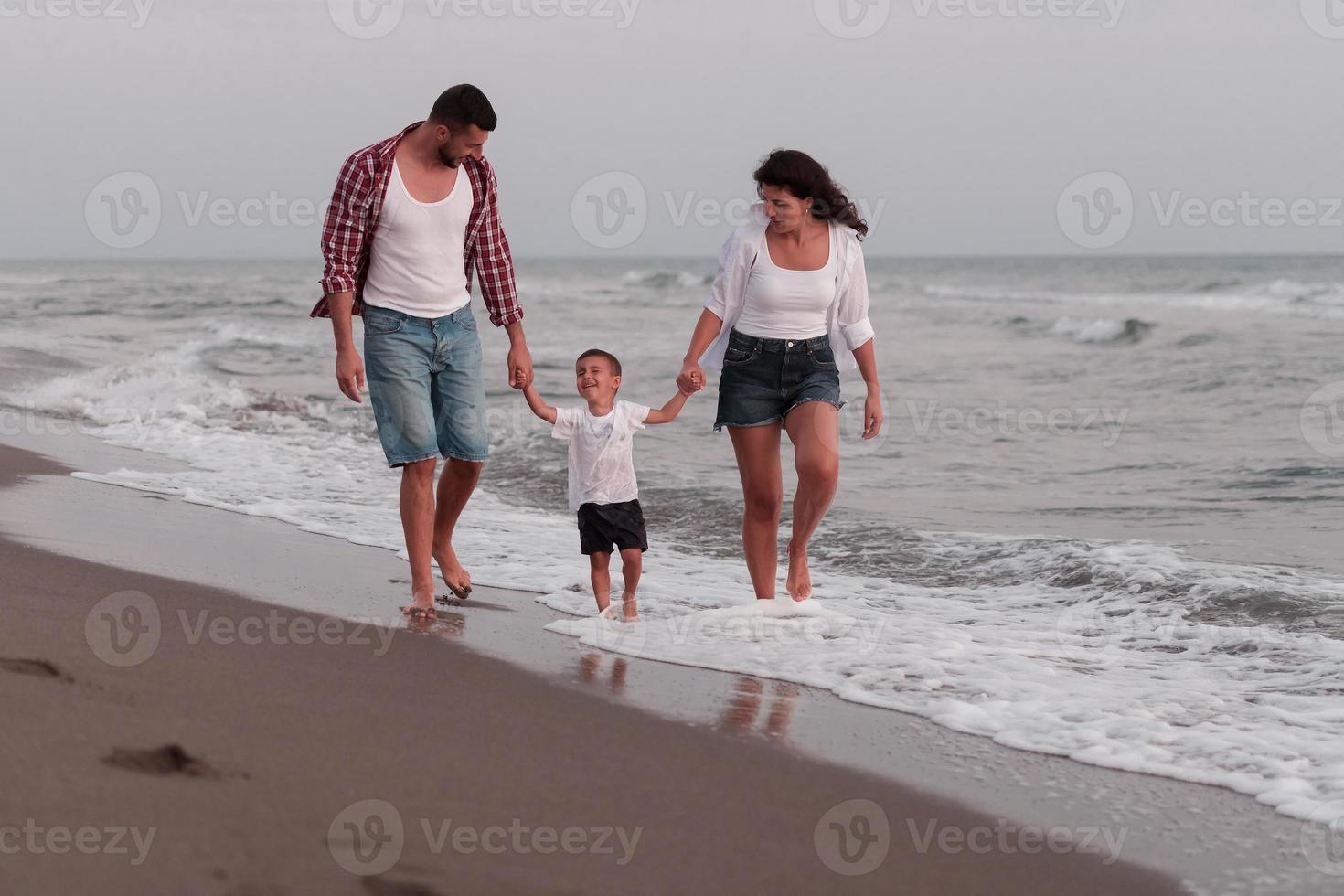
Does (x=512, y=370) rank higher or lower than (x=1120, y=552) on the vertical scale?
higher

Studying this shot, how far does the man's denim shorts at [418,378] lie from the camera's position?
15.3 ft

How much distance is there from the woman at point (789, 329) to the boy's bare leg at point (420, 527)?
107cm

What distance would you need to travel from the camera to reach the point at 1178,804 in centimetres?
322

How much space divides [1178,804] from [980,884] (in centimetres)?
84

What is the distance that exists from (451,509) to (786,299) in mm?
1629

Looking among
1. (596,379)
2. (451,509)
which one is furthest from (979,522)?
(451,509)

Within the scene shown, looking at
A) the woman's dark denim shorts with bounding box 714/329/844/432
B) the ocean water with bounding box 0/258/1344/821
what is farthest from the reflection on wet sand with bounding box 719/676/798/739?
the woman's dark denim shorts with bounding box 714/329/844/432

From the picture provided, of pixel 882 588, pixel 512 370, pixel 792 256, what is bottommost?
pixel 882 588

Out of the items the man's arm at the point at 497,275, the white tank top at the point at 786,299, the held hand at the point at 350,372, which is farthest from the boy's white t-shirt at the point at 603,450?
the held hand at the point at 350,372

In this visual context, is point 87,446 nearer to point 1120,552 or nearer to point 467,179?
point 467,179

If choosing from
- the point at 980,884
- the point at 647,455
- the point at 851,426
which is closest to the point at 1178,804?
the point at 980,884

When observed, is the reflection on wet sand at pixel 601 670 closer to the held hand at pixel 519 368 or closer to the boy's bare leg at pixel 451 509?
the boy's bare leg at pixel 451 509

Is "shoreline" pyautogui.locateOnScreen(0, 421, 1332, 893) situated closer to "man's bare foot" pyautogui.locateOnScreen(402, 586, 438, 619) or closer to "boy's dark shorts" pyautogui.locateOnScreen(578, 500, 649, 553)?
"man's bare foot" pyautogui.locateOnScreen(402, 586, 438, 619)

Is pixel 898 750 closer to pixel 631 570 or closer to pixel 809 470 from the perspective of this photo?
pixel 809 470
